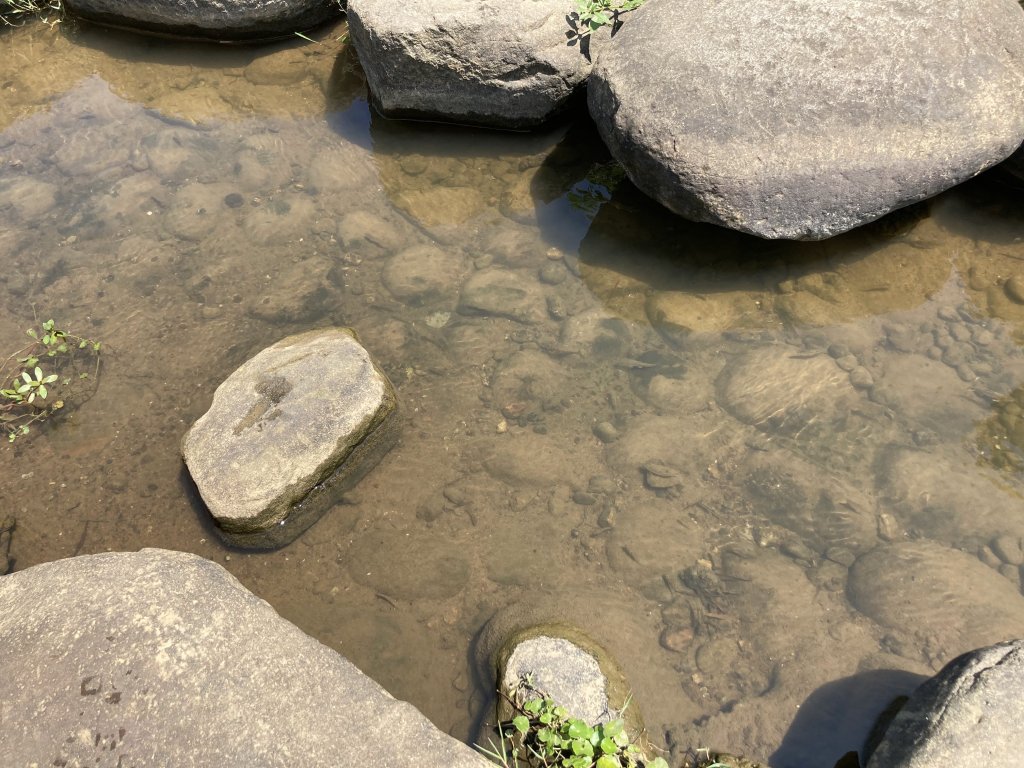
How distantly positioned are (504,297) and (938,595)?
2213 millimetres

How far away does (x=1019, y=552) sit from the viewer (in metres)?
2.90

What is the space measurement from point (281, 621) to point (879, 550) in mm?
2156

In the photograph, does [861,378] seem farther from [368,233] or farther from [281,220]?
[281,220]

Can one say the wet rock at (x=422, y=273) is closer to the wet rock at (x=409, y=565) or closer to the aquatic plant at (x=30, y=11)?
the wet rock at (x=409, y=565)

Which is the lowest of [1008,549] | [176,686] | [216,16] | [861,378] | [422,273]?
[1008,549]

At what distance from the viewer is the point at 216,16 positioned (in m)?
5.20

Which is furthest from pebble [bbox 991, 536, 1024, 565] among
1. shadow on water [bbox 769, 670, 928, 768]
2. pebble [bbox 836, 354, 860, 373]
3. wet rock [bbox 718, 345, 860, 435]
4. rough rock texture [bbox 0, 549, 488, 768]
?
rough rock texture [bbox 0, 549, 488, 768]

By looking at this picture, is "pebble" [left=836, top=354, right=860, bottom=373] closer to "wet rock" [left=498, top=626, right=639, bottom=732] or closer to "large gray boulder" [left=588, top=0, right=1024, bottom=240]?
"large gray boulder" [left=588, top=0, right=1024, bottom=240]

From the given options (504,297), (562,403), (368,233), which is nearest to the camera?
(562,403)

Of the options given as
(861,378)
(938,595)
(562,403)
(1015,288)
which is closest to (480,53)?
(562,403)

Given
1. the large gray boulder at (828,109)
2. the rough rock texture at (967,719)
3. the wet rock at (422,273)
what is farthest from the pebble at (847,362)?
the wet rock at (422,273)

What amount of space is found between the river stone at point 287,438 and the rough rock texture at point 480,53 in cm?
183

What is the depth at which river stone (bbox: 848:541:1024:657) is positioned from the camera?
2727mm

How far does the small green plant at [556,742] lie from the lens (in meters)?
2.36
